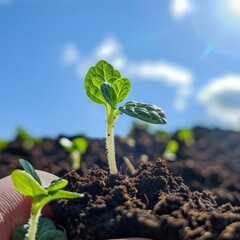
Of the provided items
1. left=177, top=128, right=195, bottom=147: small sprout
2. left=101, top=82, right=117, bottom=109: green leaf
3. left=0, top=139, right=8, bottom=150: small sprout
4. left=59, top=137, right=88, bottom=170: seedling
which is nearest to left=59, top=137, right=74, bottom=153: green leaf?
left=59, top=137, right=88, bottom=170: seedling

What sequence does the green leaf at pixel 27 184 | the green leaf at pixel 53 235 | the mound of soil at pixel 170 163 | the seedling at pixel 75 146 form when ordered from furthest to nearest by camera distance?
1. the seedling at pixel 75 146
2. the mound of soil at pixel 170 163
3. the green leaf at pixel 53 235
4. the green leaf at pixel 27 184

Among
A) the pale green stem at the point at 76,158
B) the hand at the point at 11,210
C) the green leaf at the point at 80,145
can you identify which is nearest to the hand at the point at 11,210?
the hand at the point at 11,210

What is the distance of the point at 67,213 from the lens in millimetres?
1685

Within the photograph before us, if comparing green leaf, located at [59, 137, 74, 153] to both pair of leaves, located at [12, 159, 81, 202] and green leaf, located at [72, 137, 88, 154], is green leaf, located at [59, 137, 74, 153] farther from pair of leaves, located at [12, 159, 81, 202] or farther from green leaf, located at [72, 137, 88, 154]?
pair of leaves, located at [12, 159, 81, 202]

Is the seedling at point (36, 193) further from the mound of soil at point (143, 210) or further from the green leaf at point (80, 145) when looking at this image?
the green leaf at point (80, 145)

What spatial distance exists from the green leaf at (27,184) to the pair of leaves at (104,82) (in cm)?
43

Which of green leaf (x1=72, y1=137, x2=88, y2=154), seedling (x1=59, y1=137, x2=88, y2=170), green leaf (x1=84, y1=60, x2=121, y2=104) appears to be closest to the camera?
green leaf (x1=84, y1=60, x2=121, y2=104)

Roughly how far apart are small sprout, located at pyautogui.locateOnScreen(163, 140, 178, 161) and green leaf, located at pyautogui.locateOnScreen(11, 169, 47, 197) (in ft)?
8.04

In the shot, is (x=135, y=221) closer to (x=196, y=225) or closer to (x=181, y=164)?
(x=196, y=225)

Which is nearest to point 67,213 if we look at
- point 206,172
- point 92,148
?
point 206,172

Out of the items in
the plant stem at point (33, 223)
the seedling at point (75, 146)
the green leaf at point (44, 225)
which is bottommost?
the plant stem at point (33, 223)

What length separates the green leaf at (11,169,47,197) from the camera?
142cm

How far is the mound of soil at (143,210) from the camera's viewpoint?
1.49 m

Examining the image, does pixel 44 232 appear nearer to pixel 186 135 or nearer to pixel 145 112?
pixel 145 112
